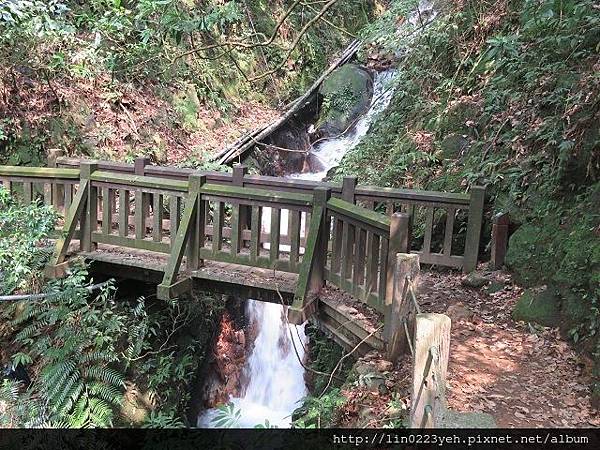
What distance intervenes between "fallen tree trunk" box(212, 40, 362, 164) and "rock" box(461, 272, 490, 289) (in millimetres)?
5314

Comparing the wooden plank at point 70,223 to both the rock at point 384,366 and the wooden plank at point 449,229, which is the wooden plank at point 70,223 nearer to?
the rock at point 384,366

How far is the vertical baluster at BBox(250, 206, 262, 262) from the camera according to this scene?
19.2 ft

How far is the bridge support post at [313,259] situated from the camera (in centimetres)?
536

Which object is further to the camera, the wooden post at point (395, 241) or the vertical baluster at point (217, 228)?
the vertical baluster at point (217, 228)

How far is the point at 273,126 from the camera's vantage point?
45.7ft

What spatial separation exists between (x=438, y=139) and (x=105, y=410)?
6329 mm

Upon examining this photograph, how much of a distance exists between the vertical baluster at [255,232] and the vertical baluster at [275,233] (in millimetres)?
160

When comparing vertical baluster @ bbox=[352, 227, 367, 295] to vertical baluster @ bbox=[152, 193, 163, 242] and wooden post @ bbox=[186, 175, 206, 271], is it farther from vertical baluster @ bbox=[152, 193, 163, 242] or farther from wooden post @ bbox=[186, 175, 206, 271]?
vertical baluster @ bbox=[152, 193, 163, 242]

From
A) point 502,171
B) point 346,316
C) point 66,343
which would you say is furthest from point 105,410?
point 502,171

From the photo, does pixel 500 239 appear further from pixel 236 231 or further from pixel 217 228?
pixel 217 228

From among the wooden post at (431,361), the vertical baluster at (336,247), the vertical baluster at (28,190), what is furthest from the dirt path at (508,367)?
the vertical baluster at (28,190)

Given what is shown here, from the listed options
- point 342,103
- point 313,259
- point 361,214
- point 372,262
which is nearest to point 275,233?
point 313,259

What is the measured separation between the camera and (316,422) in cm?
438

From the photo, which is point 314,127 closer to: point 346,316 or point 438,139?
point 438,139
